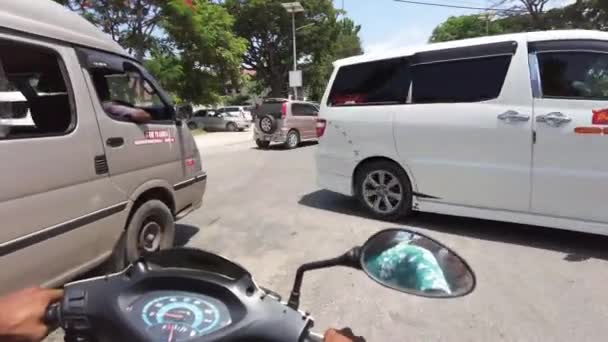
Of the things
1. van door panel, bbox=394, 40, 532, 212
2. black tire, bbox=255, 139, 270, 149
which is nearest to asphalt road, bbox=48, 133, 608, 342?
van door panel, bbox=394, 40, 532, 212

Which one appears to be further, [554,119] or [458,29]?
[458,29]

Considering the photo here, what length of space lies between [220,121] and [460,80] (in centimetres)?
2388

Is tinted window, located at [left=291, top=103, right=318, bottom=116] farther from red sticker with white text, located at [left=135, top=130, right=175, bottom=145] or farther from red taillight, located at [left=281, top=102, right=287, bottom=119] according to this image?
red sticker with white text, located at [left=135, top=130, right=175, bottom=145]

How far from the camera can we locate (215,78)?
86.3ft

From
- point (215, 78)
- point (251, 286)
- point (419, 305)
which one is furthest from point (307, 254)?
point (215, 78)

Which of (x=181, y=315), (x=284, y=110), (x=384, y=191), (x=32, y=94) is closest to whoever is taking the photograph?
(x=181, y=315)

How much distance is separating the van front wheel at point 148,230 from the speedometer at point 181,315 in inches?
104

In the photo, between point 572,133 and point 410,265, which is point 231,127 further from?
point 410,265

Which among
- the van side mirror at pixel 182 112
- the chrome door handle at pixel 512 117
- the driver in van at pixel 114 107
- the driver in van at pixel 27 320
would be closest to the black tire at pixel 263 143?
the van side mirror at pixel 182 112

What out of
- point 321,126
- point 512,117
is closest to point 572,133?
point 512,117

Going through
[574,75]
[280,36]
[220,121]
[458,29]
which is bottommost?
[220,121]

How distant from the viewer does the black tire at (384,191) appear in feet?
17.9

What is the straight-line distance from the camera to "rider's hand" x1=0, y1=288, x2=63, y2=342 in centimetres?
122

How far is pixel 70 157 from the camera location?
315 centimetres
